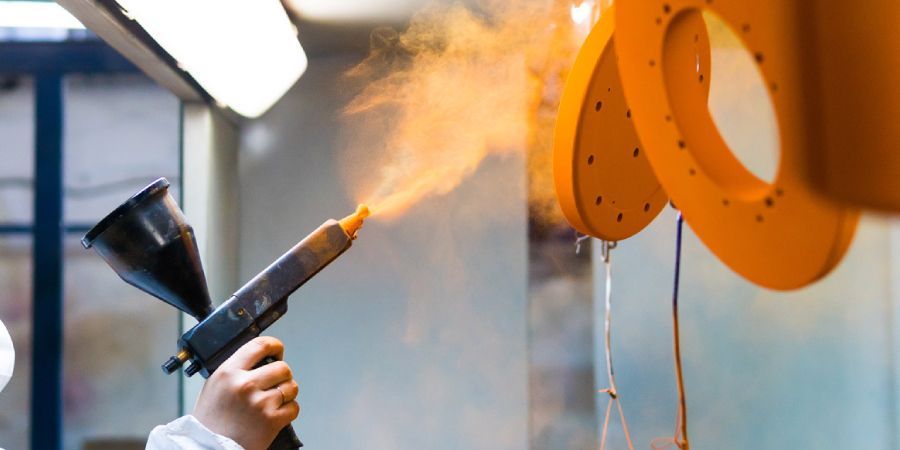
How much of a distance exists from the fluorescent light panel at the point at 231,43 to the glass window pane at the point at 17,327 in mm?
1520

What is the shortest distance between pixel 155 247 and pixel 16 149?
7.30 ft

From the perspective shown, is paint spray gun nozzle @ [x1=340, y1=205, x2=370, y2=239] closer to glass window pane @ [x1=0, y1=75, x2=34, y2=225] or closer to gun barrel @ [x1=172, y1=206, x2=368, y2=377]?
gun barrel @ [x1=172, y1=206, x2=368, y2=377]

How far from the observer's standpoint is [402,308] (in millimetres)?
2100

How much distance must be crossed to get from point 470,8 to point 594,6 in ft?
1.18

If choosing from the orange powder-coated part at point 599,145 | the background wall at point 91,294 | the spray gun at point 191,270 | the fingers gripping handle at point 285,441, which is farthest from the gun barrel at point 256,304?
the background wall at point 91,294

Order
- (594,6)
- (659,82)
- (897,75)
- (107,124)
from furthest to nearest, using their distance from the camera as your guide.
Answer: (107,124) → (594,6) → (659,82) → (897,75)

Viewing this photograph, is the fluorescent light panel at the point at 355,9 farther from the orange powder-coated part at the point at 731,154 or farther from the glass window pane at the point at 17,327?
the glass window pane at the point at 17,327

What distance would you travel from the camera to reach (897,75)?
1.42 feet

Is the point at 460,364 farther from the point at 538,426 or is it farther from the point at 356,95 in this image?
the point at 356,95

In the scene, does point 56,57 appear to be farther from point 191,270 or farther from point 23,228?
point 191,270

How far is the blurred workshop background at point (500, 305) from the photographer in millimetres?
1833

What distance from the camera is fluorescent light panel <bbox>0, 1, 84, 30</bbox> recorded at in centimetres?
251

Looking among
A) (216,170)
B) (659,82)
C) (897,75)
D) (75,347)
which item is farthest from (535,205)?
(75,347)

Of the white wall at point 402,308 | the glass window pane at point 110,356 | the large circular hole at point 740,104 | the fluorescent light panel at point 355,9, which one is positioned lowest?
the glass window pane at point 110,356
